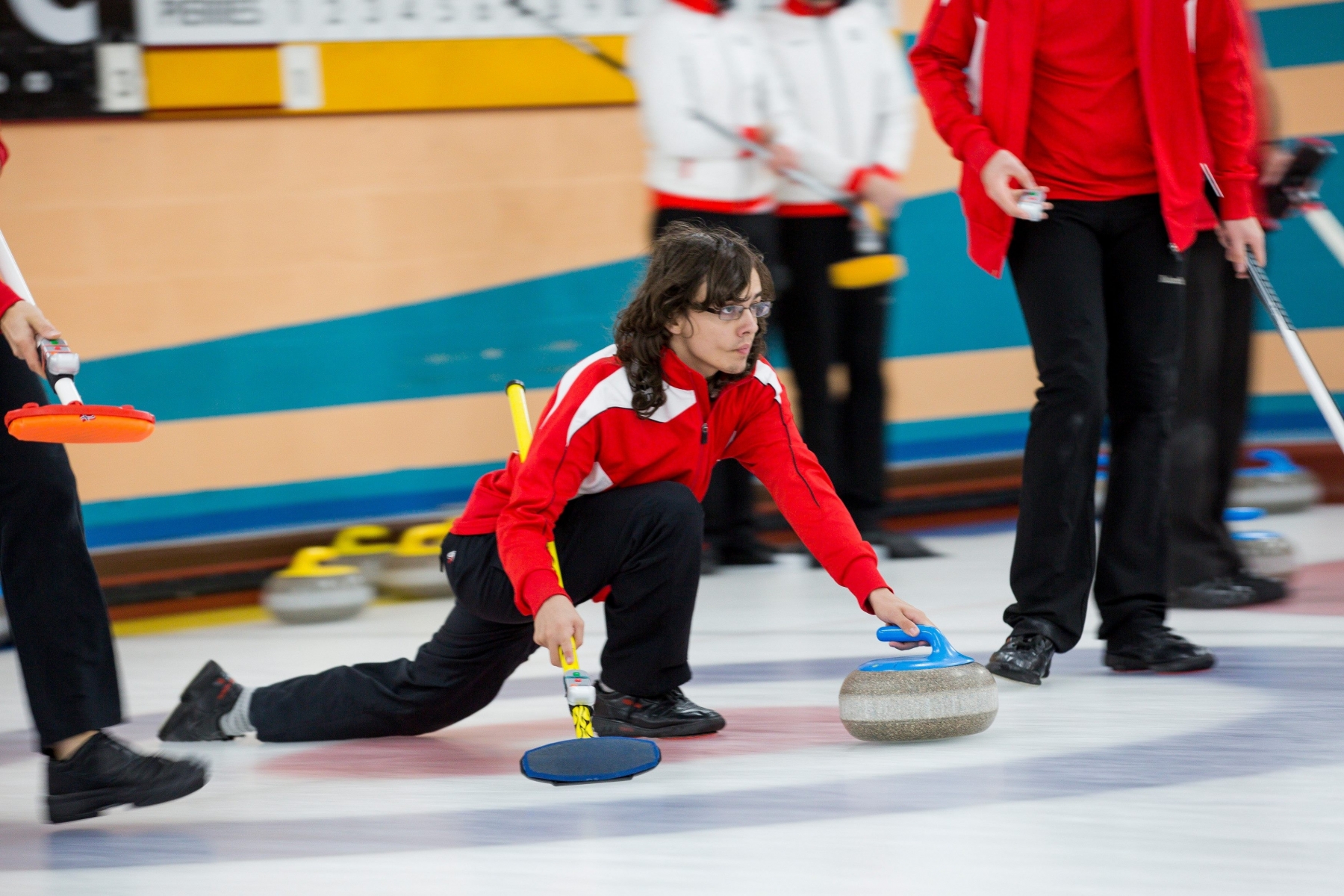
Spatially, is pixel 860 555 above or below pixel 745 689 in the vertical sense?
above

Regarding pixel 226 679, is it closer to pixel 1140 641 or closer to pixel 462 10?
pixel 1140 641

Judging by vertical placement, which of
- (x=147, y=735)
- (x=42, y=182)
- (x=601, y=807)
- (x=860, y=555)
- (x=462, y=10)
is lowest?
(x=147, y=735)

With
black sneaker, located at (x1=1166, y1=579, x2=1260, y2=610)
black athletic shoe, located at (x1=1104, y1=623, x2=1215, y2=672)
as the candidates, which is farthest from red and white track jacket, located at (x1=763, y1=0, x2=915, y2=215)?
black athletic shoe, located at (x1=1104, y1=623, x2=1215, y2=672)

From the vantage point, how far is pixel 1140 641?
8.11 feet

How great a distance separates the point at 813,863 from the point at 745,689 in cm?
98

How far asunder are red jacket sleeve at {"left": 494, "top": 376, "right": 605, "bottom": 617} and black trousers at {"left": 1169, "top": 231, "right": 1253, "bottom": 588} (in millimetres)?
1456

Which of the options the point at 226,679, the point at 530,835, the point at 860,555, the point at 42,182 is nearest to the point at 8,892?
the point at 530,835

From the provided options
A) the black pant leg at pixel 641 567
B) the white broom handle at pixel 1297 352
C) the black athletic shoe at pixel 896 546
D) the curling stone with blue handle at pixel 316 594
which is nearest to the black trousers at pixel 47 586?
the black pant leg at pixel 641 567

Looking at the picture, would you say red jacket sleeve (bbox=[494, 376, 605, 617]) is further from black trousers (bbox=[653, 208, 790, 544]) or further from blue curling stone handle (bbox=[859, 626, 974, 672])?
black trousers (bbox=[653, 208, 790, 544])

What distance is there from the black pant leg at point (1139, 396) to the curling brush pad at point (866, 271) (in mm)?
1339

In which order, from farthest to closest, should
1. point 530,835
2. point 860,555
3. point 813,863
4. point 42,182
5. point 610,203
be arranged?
point 610,203 < point 42,182 < point 860,555 < point 530,835 < point 813,863

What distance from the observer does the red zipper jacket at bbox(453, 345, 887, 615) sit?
2.02m

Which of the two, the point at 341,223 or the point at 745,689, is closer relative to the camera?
the point at 745,689

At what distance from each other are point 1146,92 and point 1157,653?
836mm
